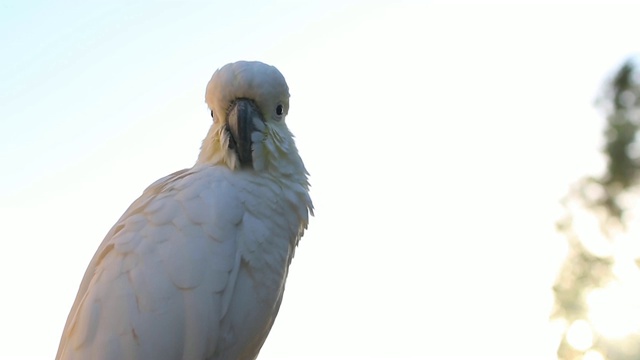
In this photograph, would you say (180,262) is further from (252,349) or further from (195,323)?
(252,349)

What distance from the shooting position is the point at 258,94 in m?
2.58

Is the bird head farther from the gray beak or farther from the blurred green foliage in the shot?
the blurred green foliage

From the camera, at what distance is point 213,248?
236 cm

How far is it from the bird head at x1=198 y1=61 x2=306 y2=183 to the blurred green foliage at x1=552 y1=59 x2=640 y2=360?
17.2 ft

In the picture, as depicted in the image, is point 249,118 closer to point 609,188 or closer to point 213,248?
point 213,248

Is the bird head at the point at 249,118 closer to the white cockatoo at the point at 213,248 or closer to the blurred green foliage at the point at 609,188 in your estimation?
the white cockatoo at the point at 213,248

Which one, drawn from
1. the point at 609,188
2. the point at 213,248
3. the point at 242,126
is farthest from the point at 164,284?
the point at 609,188

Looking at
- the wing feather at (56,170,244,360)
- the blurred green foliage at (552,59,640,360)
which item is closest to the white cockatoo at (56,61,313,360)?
the wing feather at (56,170,244,360)

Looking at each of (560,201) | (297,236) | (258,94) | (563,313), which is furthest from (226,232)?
(560,201)

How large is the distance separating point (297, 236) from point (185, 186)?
1.58 feet

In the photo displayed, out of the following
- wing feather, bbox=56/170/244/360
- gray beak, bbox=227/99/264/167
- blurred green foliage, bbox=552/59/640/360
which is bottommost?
wing feather, bbox=56/170/244/360

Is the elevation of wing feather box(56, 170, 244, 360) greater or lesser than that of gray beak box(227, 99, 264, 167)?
lesser

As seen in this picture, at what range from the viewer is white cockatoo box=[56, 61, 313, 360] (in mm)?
2283

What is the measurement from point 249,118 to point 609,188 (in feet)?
22.3
